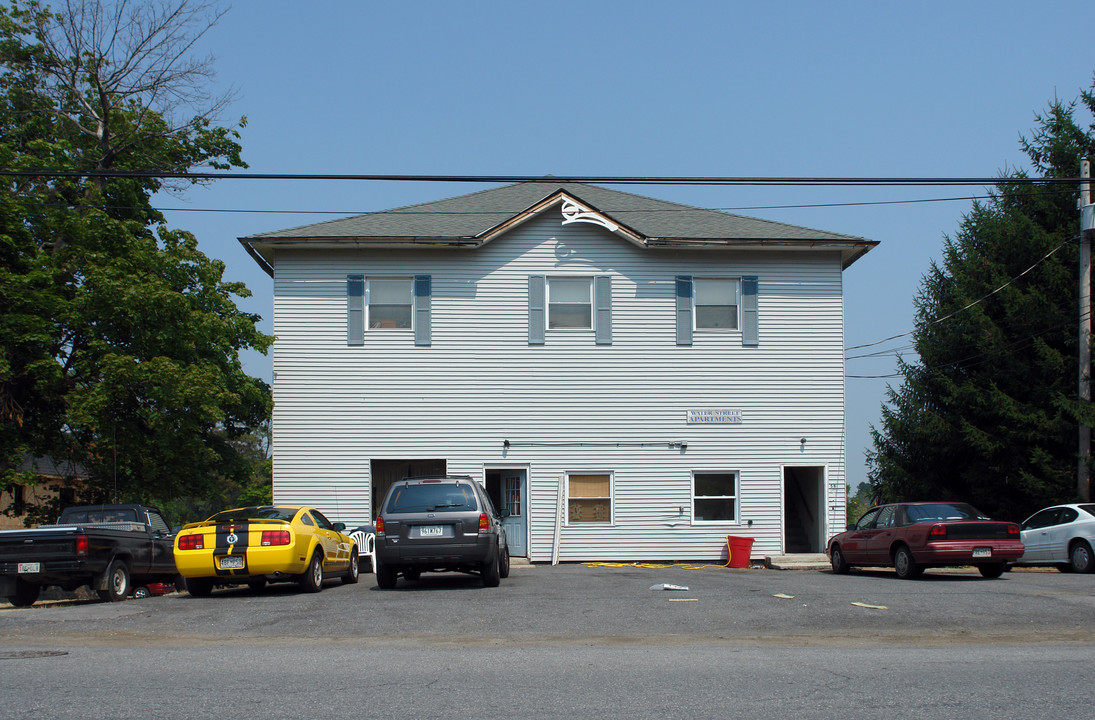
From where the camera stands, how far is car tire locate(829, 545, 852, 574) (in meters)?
19.0

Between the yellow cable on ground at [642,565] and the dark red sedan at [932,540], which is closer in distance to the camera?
the dark red sedan at [932,540]

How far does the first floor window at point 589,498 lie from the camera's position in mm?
22844

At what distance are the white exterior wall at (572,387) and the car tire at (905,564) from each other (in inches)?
236

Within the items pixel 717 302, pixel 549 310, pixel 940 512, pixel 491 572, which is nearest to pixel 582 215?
pixel 549 310

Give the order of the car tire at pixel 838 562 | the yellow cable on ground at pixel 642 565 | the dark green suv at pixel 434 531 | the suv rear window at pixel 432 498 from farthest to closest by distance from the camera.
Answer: the yellow cable on ground at pixel 642 565 → the car tire at pixel 838 562 → the suv rear window at pixel 432 498 → the dark green suv at pixel 434 531

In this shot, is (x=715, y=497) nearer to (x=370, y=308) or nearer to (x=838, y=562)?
(x=838, y=562)

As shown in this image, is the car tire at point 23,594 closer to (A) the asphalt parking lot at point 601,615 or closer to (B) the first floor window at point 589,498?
(A) the asphalt parking lot at point 601,615

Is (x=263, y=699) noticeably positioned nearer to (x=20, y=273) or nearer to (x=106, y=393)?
(x=106, y=393)

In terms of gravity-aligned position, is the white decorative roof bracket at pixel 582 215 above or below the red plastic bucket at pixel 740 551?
above

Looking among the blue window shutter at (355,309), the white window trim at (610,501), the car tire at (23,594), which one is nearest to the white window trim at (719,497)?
the white window trim at (610,501)

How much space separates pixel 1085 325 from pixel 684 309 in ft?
33.7

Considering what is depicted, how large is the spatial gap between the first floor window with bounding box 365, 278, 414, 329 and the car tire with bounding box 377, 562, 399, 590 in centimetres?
912

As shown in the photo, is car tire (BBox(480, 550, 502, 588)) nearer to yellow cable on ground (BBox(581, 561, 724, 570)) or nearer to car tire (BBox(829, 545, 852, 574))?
yellow cable on ground (BBox(581, 561, 724, 570))

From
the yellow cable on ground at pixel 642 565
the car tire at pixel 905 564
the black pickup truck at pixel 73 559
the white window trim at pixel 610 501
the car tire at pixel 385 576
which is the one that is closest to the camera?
the black pickup truck at pixel 73 559
